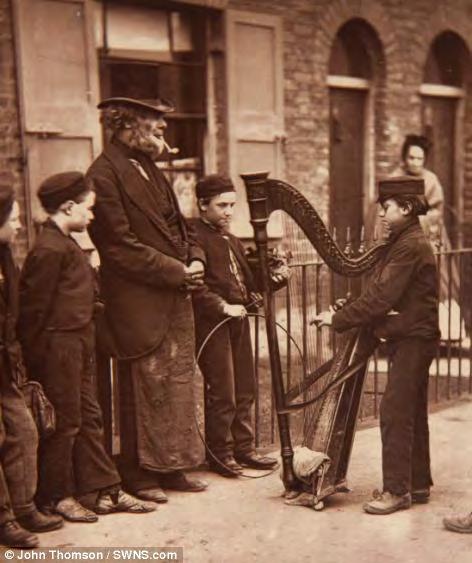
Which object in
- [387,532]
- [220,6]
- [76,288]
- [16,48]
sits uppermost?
[220,6]

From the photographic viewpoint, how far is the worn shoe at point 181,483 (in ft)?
16.5

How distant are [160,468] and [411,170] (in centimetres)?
505

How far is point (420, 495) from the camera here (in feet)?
15.8

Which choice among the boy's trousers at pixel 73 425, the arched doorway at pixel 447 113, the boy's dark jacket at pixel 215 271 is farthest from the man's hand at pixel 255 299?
the arched doorway at pixel 447 113

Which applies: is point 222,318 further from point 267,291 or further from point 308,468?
point 308,468

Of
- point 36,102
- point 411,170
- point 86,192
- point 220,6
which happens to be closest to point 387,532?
point 86,192

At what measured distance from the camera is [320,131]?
10070 millimetres

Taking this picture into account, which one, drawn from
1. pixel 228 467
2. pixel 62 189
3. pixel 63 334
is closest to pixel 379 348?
pixel 228 467

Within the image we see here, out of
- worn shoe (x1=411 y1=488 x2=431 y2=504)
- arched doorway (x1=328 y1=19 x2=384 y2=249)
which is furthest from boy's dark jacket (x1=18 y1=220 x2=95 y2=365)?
arched doorway (x1=328 y1=19 x2=384 y2=249)

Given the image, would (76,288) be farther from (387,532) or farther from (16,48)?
(16,48)

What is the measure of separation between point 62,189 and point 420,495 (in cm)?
241

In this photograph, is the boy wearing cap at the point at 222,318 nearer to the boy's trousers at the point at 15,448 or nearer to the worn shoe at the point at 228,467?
the worn shoe at the point at 228,467

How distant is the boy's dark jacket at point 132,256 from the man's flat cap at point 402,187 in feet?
3.65

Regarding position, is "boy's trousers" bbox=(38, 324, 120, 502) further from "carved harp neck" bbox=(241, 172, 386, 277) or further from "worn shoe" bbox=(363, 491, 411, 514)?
"worn shoe" bbox=(363, 491, 411, 514)
